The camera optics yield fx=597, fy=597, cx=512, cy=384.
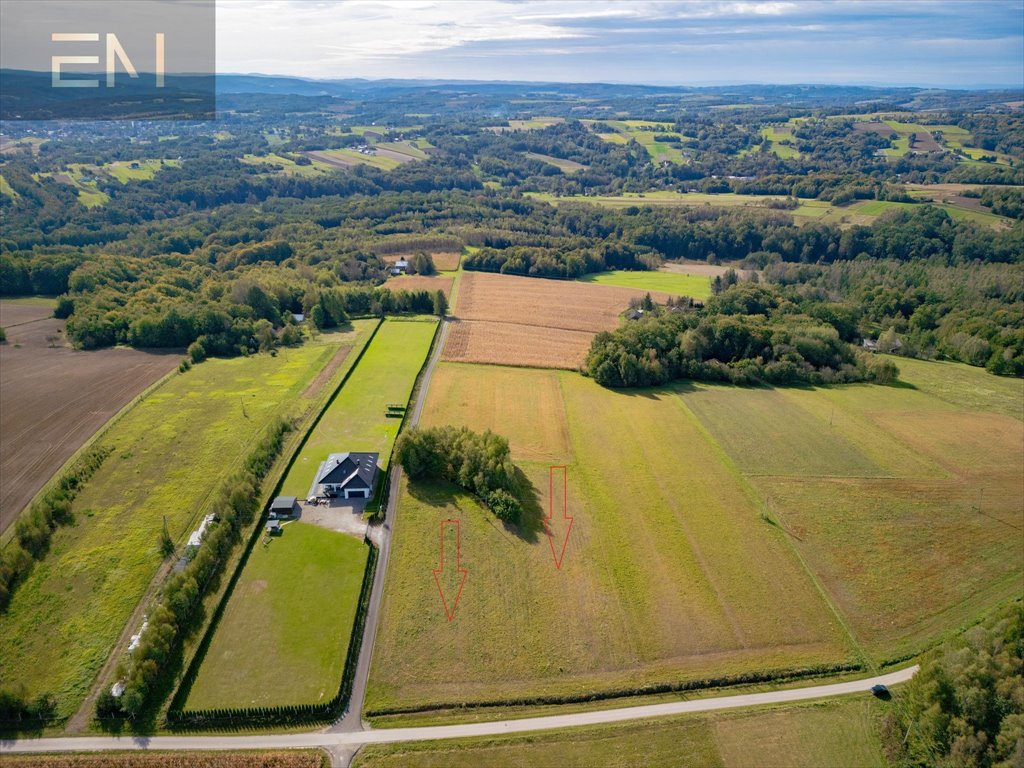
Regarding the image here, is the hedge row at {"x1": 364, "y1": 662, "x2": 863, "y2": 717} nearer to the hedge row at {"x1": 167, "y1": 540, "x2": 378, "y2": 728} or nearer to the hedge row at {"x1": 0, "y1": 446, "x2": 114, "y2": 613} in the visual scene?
the hedge row at {"x1": 167, "y1": 540, "x2": 378, "y2": 728}

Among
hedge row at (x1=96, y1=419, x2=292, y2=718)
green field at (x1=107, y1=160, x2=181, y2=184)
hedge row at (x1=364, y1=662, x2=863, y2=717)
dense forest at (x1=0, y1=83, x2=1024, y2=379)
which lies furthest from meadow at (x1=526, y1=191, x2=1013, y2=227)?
hedge row at (x1=96, y1=419, x2=292, y2=718)

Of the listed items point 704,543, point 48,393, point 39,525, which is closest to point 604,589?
point 704,543

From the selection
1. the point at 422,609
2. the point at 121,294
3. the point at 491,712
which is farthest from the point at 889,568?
the point at 121,294

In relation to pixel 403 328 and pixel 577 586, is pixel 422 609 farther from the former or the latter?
pixel 403 328

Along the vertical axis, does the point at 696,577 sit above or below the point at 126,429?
below

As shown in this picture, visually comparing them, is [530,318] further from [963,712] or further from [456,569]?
[963,712]

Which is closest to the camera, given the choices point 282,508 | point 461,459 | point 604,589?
point 604,589
